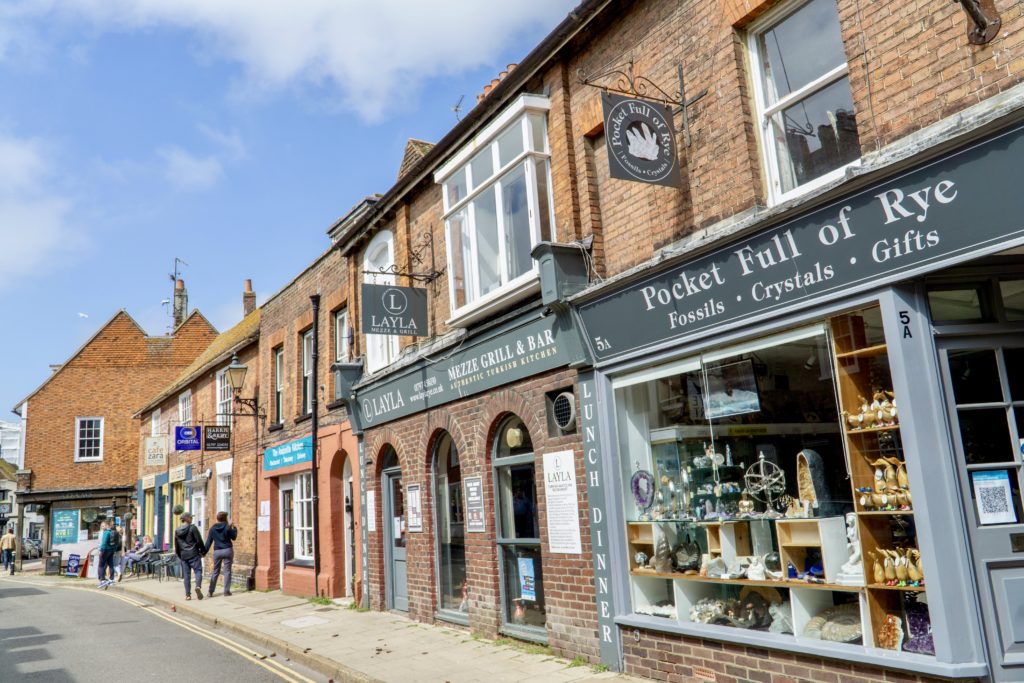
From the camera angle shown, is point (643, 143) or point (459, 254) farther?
point (459, 254)

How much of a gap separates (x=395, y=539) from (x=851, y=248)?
29.9 ft

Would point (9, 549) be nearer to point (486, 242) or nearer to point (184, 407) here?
point (184, 407)

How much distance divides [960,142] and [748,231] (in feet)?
5.39

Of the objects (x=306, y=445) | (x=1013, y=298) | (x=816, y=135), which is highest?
(x=816, y=135)

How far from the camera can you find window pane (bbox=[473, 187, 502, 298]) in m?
9.73

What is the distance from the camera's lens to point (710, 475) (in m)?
7.25

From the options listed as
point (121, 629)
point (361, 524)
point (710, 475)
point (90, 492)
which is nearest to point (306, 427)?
point (361, 524)

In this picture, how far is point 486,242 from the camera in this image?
32.5 ft

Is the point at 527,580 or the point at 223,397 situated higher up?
the point at 223,397

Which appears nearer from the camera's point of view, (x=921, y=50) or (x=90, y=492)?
(x=921, y=50)

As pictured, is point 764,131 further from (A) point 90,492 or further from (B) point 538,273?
(A) point 90,492

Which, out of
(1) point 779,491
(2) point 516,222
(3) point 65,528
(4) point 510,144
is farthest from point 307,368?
(3) point 65,528

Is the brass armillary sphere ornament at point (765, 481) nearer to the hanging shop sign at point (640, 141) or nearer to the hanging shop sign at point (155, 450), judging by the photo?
the hanging shop sign at point (640, 141)

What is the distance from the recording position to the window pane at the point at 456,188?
10.3 meters
